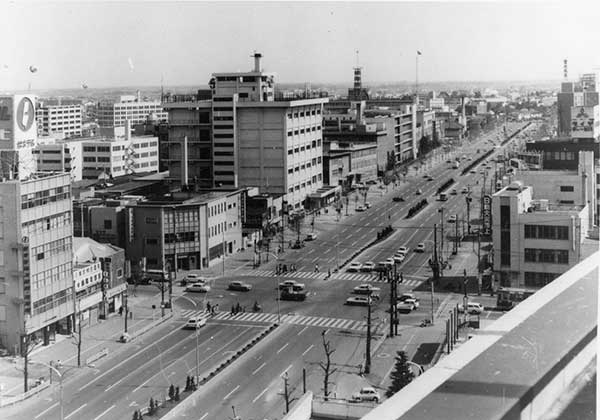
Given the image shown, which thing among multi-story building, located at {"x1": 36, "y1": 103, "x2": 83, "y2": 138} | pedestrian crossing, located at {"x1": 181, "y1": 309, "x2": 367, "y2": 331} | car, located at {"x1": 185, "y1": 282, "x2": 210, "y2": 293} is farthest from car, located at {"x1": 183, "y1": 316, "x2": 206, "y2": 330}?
multi-story building, located at {"x1": 36, "y1": 103, "x2": 83, "y2": 138}

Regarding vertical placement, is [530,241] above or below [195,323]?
above

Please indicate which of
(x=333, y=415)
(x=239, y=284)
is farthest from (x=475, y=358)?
(x=239, y=284)

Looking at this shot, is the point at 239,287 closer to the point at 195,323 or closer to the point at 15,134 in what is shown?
the point at 195,323

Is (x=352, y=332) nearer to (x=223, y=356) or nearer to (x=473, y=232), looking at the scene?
(x=223, y=356)

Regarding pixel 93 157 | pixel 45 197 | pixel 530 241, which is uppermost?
pixel 93 157

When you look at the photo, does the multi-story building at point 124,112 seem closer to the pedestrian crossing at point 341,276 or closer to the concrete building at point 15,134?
the pedestrian crossing at point 341,276

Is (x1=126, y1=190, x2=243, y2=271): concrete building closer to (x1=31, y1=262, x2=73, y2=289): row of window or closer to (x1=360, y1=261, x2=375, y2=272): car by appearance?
(x1=360, y1=261, x2=375, y2=272): car

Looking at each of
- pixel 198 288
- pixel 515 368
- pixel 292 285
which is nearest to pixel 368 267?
pixel 292 285
